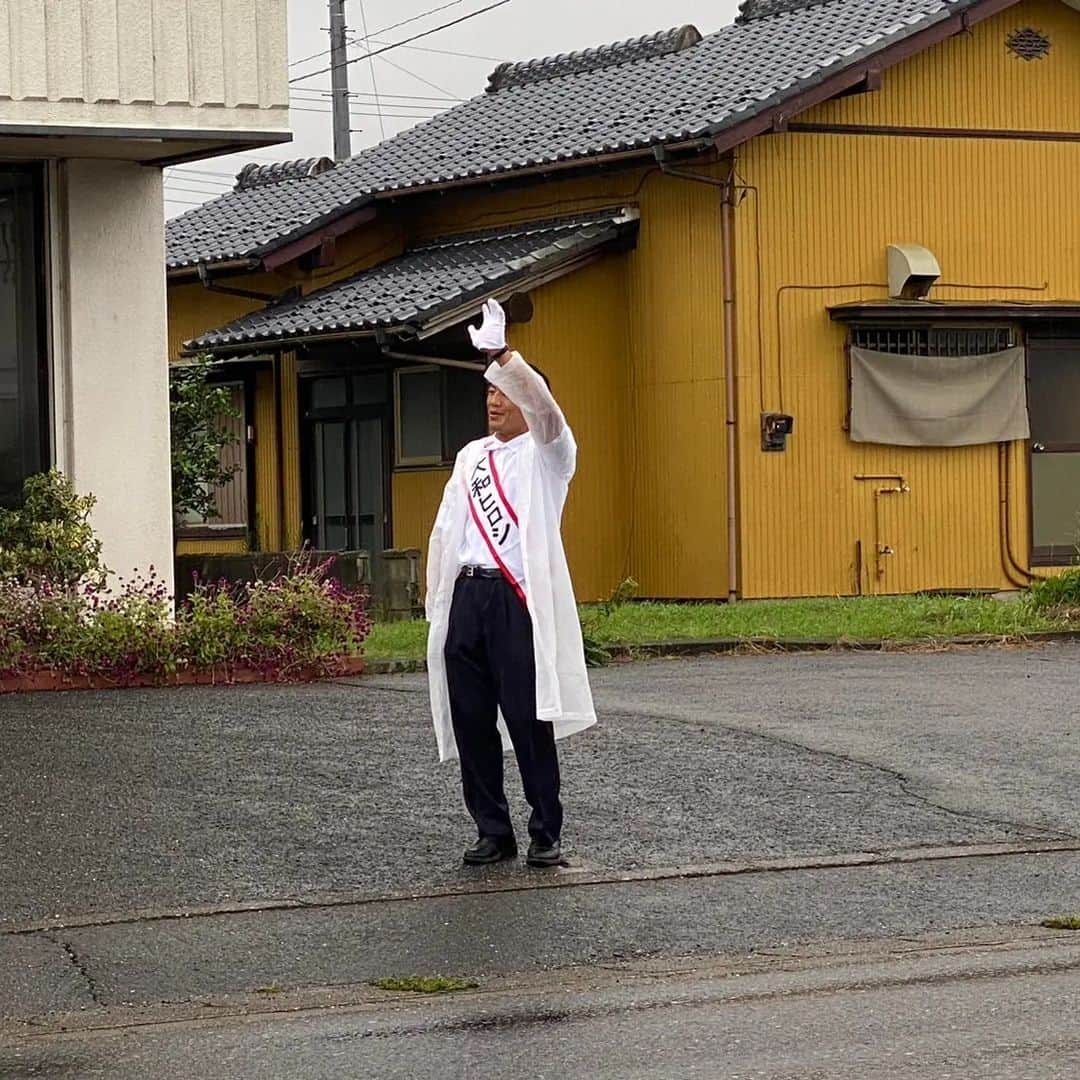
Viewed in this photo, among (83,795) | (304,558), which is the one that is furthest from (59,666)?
(83,795)

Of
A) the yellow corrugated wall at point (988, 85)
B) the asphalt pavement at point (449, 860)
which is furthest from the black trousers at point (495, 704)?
the yellow corrugated wall at point (988, 85)

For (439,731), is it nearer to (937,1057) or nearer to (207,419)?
(937,1057)

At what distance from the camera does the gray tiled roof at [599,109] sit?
21.0 m

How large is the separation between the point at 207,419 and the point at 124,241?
22.2 ft

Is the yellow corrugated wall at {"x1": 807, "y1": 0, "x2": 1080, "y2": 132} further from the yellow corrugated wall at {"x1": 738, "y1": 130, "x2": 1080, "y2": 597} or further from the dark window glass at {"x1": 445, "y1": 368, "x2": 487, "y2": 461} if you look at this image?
the dark window glass at {"x1": 445, "y1": 368, "x2": 487, "y2": 461}

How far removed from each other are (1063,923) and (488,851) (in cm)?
208

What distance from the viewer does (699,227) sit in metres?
21.2

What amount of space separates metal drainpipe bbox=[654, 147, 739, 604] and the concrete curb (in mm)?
4340

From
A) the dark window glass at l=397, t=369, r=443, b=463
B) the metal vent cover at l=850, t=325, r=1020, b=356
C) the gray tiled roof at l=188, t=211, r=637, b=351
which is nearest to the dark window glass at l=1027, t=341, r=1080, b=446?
the metal vent cover at l=850, t=325, r=1020, b=356

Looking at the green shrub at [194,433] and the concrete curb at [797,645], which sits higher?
the green shrub at [194,433]

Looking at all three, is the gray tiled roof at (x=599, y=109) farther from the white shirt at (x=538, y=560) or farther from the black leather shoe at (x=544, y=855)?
the black leather shoe at (x=544, y=855)

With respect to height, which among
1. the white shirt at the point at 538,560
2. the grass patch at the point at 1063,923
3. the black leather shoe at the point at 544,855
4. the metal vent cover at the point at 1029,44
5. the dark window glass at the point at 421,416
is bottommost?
the grass patch at the point at 1063,923

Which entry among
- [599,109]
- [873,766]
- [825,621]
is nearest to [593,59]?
[599,109]

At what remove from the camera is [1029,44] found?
886 inches
